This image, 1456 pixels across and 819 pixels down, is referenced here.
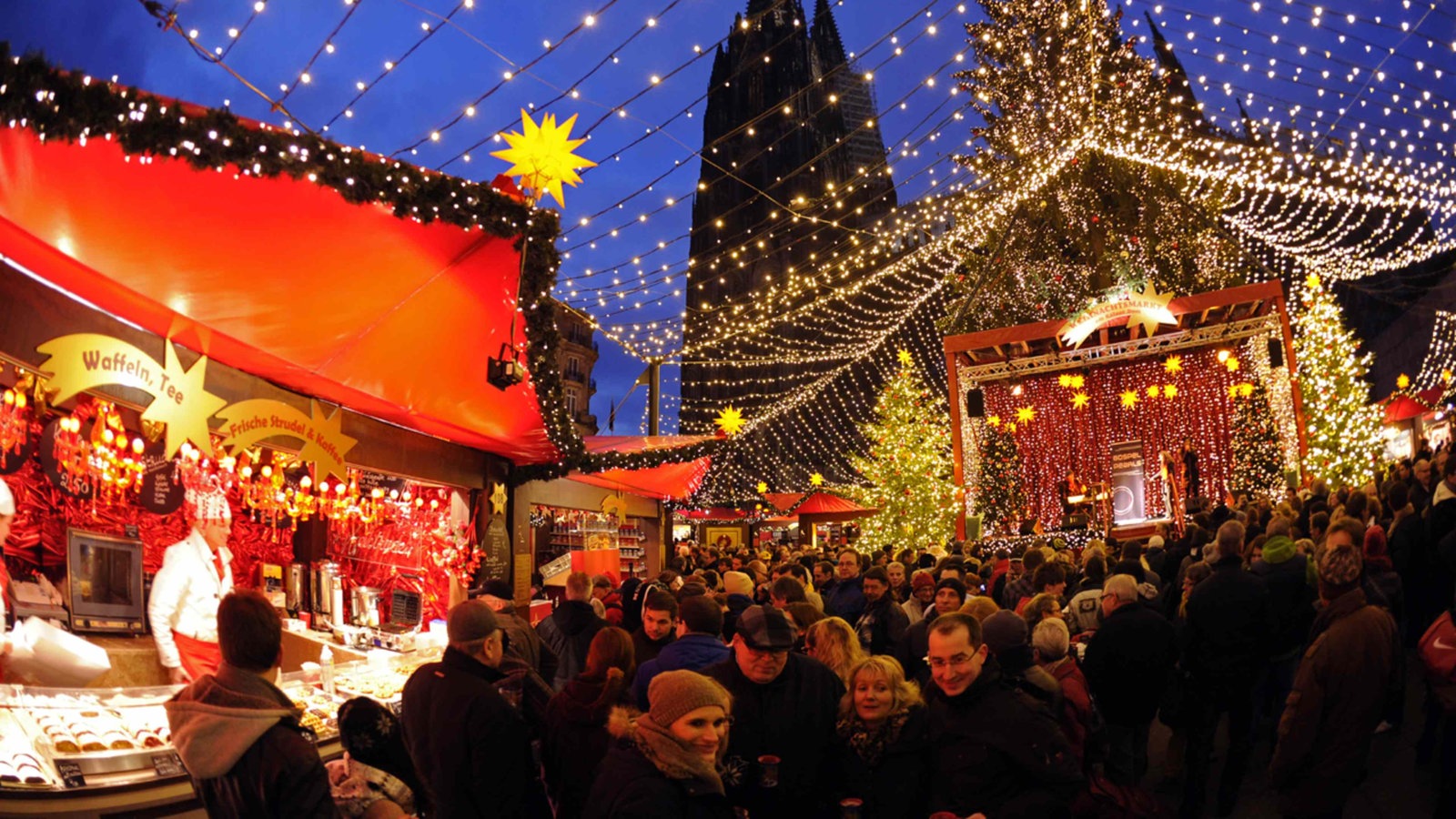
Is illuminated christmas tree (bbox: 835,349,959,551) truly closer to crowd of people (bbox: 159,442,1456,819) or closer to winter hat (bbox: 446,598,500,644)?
crowd of people (bbox: 159,442,1456,819)

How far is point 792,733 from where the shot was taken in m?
3.22

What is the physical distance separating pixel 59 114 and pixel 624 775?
9.52ft

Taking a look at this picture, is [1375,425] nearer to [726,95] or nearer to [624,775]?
[624,775]

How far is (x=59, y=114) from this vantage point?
329cm

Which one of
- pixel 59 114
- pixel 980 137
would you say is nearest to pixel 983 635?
pixel 59 114

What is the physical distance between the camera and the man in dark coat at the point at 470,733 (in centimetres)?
Result: 327

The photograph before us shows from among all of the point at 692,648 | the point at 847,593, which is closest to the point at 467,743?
the point at 692,648

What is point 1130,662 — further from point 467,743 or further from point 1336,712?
point 467,743

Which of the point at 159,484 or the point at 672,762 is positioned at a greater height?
the point at 159,484

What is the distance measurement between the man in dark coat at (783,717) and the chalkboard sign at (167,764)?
7.85 ft

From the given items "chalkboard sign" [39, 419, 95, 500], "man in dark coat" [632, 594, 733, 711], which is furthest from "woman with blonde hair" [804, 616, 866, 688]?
"chalkboard sign" [39, 419, 95, 500]

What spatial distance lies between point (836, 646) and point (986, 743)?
1090 mm

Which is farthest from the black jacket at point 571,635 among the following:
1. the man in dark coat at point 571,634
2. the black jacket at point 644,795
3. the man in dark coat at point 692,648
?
the black jacket at point 644,795

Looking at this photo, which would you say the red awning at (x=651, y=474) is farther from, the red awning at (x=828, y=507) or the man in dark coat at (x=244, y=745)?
the man in dark coat at (x=244, y=745)
